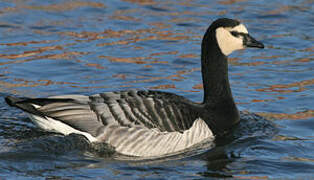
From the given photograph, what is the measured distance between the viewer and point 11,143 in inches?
387

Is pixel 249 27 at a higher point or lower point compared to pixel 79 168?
higher

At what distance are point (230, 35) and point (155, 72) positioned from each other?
12.3 ft

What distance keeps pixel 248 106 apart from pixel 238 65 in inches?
97.4

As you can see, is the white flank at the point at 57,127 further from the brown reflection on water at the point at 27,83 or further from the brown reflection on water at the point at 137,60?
the brown reflection on water at the point at 137,60

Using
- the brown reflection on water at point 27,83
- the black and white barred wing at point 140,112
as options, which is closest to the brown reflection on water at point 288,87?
the black and white barred wing at point 140,112

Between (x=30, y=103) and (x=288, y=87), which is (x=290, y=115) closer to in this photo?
(x=288, y=87)

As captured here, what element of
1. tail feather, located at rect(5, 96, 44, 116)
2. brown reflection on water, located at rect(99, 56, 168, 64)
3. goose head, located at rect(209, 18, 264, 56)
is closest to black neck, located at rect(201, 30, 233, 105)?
goose head, located at rect(209, 18, 264, 56)

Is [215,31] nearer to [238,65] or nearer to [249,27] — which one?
[238,65]

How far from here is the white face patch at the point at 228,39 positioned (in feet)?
34.5

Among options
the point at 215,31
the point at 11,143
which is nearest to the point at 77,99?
the point at 11,143

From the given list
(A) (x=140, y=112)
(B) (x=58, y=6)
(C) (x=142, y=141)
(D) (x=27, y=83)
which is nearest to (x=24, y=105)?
(A) (x=140, y=112)

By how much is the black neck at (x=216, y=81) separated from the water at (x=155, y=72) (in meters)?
0.36

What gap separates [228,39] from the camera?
10.6 m

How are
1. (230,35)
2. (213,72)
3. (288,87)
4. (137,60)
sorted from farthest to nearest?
(137,60) → (288,87) → (213,72) → (230,35)
